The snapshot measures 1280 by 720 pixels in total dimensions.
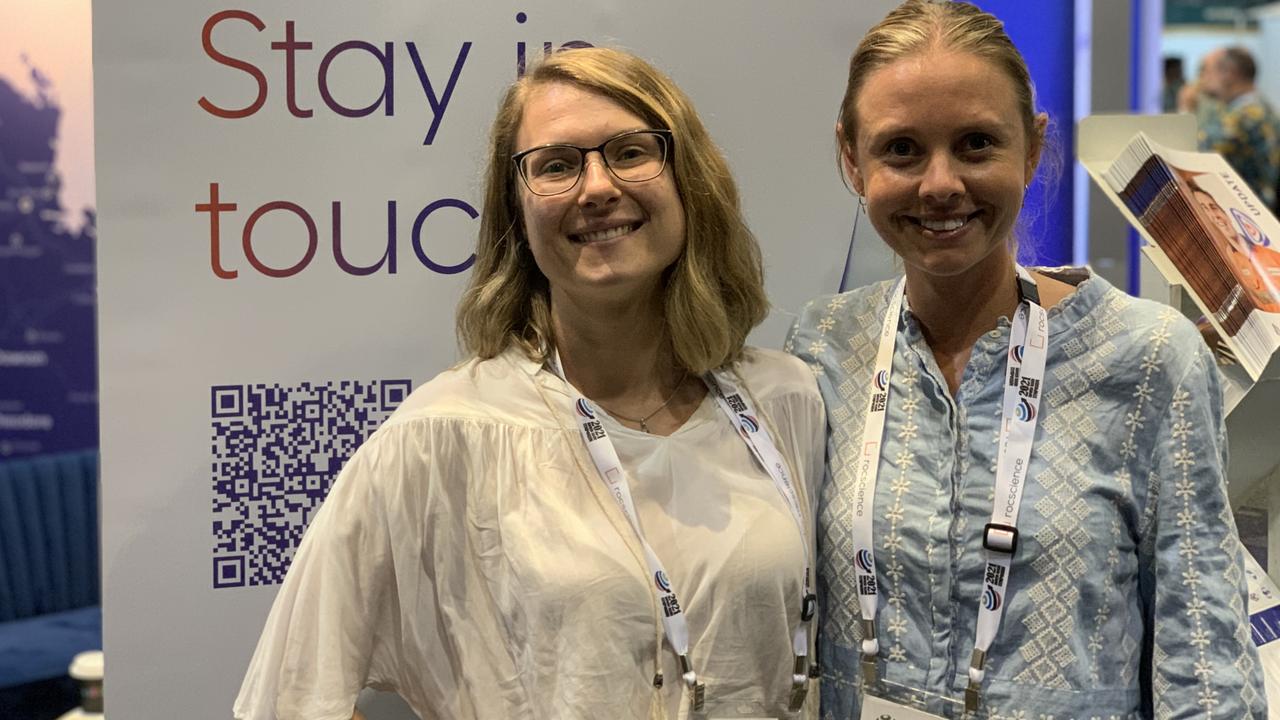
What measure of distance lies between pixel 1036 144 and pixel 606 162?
0.66 metres

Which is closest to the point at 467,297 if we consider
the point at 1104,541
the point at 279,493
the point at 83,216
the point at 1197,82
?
the point at 279,493

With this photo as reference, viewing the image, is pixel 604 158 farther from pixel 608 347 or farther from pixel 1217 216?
pixel 1217 216

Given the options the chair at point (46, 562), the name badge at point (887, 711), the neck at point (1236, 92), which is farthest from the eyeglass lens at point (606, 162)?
the neck at point (1236, 92)

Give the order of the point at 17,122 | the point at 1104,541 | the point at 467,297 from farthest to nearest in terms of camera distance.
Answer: the point at 17,122 < the point at 467,297 < the point at 1104,541

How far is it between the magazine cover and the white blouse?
946mm

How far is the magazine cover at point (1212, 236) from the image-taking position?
2307 millimetres

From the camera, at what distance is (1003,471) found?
6.12 feet

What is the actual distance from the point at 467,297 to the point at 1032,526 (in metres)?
0.97

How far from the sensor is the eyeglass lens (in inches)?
77.7

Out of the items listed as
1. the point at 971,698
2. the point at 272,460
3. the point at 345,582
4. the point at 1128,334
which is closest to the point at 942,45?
the point at 1128,334

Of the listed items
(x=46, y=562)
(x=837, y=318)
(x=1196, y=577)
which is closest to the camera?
(x=1196, y=577)

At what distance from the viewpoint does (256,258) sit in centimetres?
250

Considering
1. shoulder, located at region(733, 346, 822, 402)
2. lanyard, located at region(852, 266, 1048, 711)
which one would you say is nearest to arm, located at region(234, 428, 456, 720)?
shoulder, located at region(733, 346, 822, 402)

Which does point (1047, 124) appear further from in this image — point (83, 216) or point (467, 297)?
point (83, 216)
